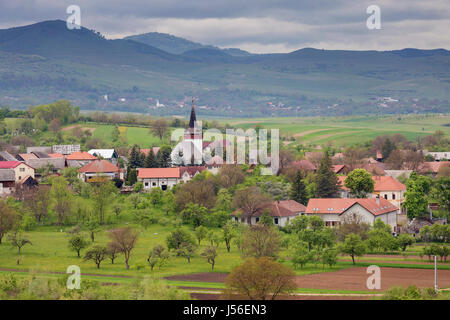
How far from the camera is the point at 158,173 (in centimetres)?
8781

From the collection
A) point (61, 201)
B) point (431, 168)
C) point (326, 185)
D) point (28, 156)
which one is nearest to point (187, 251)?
point (61, 201)

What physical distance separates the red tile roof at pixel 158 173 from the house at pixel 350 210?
24.1 meters

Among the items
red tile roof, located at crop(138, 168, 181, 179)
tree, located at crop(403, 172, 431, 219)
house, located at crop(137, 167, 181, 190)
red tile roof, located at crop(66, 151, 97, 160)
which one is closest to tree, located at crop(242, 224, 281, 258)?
tree, located at crop(403, 172, 431, 219)

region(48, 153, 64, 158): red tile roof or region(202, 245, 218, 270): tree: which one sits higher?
region(48, 153, 64, 158): red tile roof

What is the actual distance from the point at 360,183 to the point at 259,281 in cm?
4201

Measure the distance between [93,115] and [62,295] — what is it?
119576 millimetres

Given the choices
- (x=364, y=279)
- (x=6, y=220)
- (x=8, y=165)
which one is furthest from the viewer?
(x=8, y=165)

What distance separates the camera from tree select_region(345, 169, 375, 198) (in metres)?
74.8

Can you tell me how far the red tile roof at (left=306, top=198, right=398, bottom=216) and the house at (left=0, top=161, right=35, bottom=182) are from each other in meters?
34.8

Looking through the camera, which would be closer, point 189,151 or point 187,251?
point 187,251

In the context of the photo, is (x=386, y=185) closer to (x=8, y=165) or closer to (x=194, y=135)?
(x=194, y=135)

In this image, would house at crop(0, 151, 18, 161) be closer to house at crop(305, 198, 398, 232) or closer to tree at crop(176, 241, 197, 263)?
house at crop(305, 198, 398, 232)

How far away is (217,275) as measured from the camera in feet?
151

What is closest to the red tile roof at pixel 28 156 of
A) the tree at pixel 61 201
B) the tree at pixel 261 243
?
the tree at pixel 61 201
